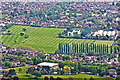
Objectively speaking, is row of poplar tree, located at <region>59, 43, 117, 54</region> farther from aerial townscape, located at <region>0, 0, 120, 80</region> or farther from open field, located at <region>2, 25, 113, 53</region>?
open field, located at <region>2, 25, 113, 53</region>

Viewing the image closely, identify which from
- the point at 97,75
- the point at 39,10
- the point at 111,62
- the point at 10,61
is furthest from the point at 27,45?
the point at 39,10

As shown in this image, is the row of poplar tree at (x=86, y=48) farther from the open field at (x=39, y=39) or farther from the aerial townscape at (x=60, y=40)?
the open field at (x=39, y=39)

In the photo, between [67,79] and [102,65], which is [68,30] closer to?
[102,65]

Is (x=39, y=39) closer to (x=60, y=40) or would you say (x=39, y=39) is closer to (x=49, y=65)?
(x=60, y=40)

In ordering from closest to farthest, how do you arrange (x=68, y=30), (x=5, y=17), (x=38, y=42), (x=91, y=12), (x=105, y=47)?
(x=105, y=47), (x=38, y=42), (x=68, y=30), (x=5, y=17), (x=91, y=12)

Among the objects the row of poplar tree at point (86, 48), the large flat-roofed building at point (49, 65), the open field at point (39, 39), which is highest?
the open field at point (39, 39)

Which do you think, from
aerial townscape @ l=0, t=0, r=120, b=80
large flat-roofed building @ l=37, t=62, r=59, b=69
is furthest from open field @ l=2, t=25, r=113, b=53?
large flat-roofed building @ l=37, t=62, r=59, b=69

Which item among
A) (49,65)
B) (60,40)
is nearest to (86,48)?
→ (60,40)

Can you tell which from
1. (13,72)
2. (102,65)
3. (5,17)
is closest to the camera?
(13,72)

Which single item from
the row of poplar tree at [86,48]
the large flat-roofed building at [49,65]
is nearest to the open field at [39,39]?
the row of poplar tree at [86,48]
